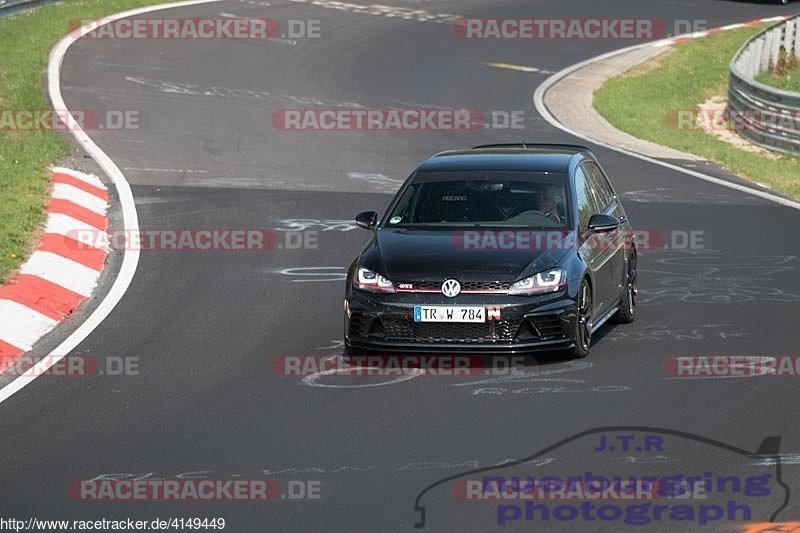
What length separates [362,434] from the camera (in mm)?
9117

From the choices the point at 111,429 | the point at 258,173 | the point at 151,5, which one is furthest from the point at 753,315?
the point at 151,5

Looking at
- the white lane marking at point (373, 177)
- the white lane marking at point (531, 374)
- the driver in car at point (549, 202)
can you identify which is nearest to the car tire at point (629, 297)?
the driver in car at point (549, 202)

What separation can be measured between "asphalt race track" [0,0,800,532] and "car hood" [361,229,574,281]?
765 mm

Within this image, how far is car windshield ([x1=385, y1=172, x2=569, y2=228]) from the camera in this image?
39.2ft

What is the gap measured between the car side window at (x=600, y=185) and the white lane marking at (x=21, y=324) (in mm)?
4817

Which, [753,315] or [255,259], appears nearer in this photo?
[753,315]

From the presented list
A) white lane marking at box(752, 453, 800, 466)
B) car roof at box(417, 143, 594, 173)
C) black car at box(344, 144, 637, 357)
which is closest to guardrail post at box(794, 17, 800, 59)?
car roof at box(417, 143, 594, 173)

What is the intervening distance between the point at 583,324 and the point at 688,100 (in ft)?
70.6

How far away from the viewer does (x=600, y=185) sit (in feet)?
43.5

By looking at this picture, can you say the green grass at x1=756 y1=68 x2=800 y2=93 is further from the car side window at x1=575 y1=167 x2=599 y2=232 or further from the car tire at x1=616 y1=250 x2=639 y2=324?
the car side window at x1=575 y1=167 x2=599 y2=232

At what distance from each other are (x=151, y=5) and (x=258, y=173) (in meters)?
17.9

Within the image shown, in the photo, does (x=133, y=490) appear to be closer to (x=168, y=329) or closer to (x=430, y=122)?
(x=168, y=329)

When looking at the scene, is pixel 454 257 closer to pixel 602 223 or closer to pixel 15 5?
pixel 602 223

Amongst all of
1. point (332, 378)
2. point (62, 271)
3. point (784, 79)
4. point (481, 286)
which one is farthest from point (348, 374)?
point (784, 79)
